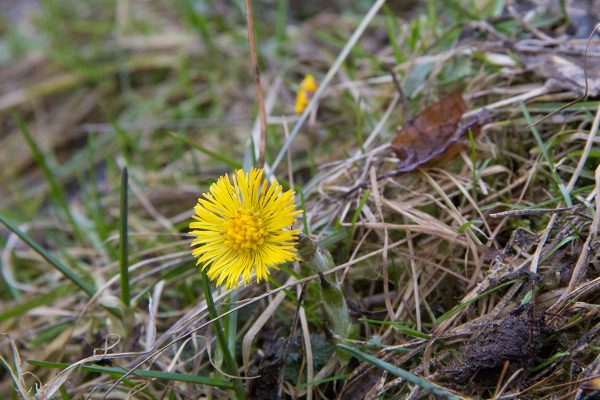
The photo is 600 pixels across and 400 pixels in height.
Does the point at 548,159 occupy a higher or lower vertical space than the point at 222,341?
higher

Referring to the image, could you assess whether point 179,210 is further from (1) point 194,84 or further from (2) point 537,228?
(2) point 537,228

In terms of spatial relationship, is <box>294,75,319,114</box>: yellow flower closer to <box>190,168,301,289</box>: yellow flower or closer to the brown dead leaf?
the brown dead leaf

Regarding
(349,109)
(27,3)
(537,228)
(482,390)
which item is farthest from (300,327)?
(27,3)

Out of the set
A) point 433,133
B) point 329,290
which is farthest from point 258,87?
point 329,290

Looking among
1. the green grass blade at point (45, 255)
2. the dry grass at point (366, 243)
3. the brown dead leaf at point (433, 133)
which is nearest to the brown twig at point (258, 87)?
the dry grass at point (366, 243)

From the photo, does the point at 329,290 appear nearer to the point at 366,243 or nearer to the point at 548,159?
the point at 366,243

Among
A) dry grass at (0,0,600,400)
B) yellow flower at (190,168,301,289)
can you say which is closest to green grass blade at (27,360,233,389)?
dry grass at (0,0,600,400)
